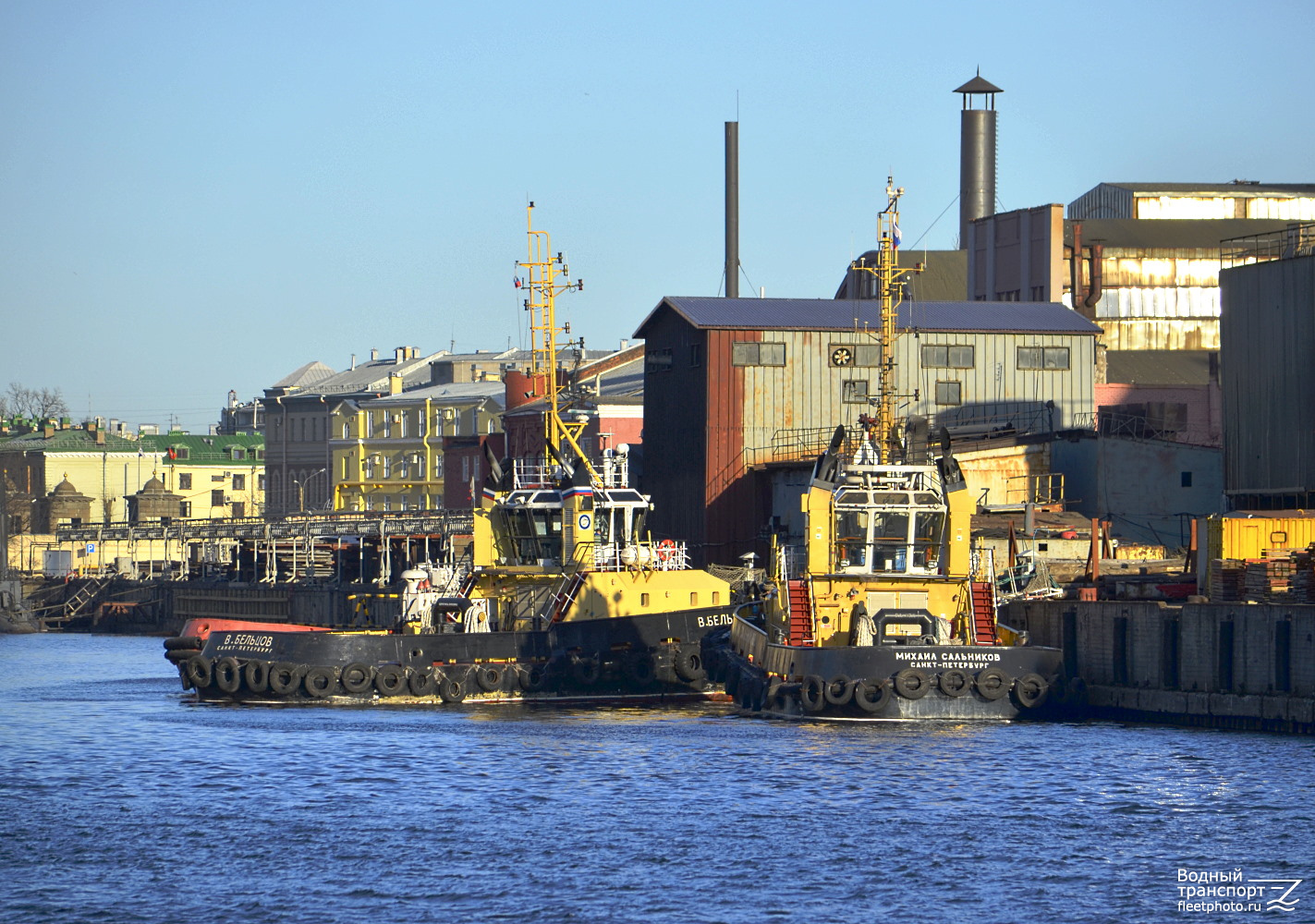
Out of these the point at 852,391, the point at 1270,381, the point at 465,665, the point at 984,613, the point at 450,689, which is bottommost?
the point at 450,689

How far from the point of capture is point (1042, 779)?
96.0 ft

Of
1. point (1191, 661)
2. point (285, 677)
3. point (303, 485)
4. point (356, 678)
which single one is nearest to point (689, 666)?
point (356, 678)

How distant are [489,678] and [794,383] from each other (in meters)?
23.2

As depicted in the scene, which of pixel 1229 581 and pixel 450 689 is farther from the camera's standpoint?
pixel 450 689

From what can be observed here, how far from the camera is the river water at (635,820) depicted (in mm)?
22234

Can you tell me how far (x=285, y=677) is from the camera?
132 ft

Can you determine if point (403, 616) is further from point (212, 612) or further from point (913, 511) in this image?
point (212, 612)

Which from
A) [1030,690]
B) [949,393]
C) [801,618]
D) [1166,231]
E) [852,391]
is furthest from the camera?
[1166,231]

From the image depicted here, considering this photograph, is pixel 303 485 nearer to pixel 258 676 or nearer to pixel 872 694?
pixel 258 676

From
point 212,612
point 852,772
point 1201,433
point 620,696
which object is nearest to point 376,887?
point 852,772

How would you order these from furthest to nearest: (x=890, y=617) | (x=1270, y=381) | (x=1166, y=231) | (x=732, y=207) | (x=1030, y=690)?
(x=732, y=207) < (x=1166, y=231) < (x=1270, y=381) < (x=890, y=617) < (x=1030, y=690)

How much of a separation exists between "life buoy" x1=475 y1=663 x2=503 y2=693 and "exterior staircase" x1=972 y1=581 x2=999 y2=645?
10182 millimetres

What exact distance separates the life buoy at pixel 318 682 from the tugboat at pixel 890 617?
8878 millimetres

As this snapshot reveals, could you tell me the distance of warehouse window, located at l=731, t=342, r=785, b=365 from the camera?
60500mm
